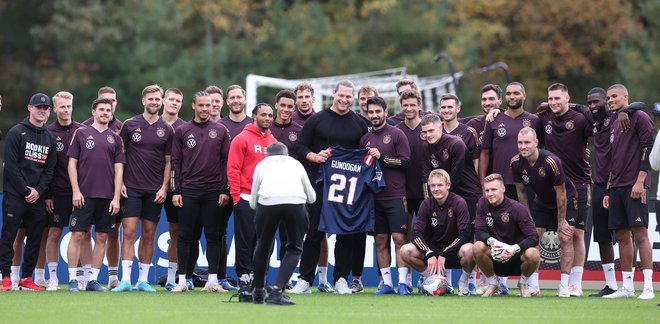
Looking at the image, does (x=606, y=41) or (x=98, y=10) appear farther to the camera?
(x=606, y=41)

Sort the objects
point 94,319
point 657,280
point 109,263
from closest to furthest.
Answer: point 94,319
point 109,263
point 657,280

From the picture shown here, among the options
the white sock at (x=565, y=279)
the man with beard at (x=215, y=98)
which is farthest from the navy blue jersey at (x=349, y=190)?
the white sock at (x=565, y=279)

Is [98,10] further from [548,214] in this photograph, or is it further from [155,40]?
[548,214]

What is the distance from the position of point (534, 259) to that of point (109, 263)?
17.9ft

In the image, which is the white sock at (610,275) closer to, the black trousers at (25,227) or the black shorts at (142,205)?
the black shorts at (142,205)

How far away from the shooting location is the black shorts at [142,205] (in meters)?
15.8

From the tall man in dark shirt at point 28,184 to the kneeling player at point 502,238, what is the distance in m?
5.36

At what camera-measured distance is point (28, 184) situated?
15.8 m

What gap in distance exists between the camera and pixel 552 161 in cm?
1501

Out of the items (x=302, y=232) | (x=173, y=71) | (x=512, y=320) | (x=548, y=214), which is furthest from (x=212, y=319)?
(x=173, y=71)

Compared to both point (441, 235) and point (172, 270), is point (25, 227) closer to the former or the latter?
point (172, 270)

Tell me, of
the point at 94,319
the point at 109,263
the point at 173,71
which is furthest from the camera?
the point at 173,71

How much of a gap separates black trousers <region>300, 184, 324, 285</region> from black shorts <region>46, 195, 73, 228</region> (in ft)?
10.00

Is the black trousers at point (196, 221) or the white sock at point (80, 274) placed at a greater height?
the black trousers at point (196, 221)
